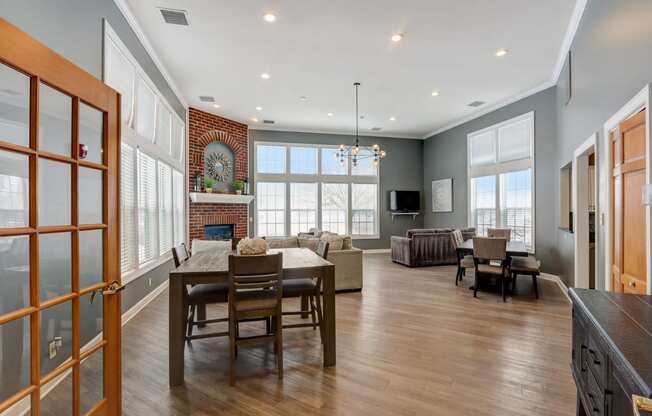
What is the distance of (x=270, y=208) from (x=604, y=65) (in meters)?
7.18

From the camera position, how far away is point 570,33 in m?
4.00

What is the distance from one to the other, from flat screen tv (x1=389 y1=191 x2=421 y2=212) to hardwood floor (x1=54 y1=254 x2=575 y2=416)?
538cm

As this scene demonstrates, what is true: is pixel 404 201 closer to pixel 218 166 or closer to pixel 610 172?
pixel 218 166

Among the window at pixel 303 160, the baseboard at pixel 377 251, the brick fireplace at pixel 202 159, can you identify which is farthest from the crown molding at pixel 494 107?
the brick fireplace at pixel 202 159

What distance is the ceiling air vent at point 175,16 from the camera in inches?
141

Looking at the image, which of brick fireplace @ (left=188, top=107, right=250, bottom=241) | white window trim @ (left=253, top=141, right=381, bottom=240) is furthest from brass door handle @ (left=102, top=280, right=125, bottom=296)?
white window trim @ (left=253, top=141, right=381, bottom=240)

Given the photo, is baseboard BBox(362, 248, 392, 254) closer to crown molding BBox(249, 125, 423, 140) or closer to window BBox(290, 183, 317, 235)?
window BBox(290, 183, 317, 235)

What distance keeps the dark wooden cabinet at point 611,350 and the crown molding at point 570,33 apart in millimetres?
3549

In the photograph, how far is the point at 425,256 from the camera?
7168mm

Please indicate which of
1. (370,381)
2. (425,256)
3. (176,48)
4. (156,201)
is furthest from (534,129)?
(156,201)

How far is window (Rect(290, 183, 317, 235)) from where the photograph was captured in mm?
8883

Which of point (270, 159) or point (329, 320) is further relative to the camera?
point (270, 159)

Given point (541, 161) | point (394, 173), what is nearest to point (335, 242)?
point (541, 161)

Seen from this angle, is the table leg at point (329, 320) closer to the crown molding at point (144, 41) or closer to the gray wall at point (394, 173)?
the crown molding at point (144, 41)
